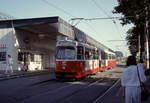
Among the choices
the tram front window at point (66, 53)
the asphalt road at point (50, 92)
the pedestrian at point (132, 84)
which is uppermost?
the tram front window at point (66, 53)

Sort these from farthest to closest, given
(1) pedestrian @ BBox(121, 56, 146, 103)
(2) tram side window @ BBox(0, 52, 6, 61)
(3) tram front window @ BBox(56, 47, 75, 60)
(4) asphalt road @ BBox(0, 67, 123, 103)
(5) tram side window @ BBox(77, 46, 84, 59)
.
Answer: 1. (2) tram side window @ BBox(0, 52, 6, 61)
2. (5) tram side window @ BBox(77, 46, 84, 59)
3. (3) tram front window @ BBox(56, 47, 75, 60)
4. (4) asphalt road @ BBox(0, 67, 123, 103)
5. (1) pedestrian @ BBox(121, 56, 146, 103)

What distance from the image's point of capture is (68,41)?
58.3ft

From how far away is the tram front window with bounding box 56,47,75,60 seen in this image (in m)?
17.5

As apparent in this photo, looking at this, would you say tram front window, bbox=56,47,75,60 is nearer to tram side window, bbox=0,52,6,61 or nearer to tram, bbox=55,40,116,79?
tram, bbox=55,40,116,79

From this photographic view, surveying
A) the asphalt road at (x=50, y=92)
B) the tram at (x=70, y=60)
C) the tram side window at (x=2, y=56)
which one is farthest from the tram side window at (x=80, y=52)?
the tram side window at (x=2, y=56)

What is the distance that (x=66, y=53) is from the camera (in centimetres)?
1762

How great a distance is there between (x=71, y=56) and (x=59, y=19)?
13662 mm

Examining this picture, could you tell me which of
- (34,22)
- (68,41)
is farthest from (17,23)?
(68,41)

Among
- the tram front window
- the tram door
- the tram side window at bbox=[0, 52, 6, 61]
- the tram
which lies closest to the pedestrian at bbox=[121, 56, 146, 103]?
the tram

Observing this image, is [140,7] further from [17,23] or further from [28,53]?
[28,53]

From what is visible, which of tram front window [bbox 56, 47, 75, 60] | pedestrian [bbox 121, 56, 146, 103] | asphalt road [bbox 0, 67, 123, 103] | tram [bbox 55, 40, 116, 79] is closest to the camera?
pedestrian [bbox 121, 56, 146, 103]

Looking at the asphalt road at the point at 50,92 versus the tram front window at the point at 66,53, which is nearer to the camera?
the asphalt road at the point at 50,92

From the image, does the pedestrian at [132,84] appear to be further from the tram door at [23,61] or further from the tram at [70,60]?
the tram door at [23,61]

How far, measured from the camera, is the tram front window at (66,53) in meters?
17.5
